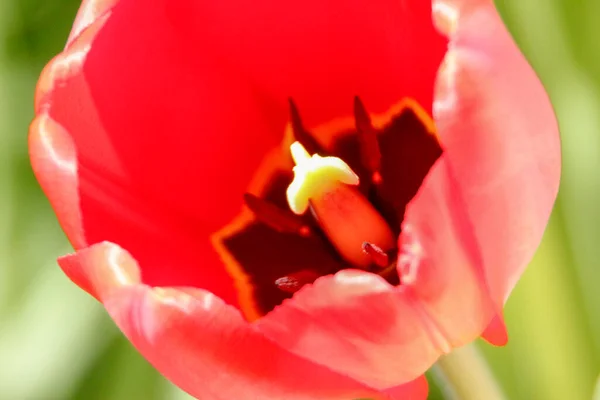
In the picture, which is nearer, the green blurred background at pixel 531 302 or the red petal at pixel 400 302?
the red petal at pixel 400 302

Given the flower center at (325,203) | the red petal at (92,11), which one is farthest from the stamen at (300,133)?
the red petal at (92,11)

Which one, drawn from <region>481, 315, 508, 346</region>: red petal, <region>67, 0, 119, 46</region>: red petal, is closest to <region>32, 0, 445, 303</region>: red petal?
<region>67, 0, 119, 46</region>: red petal

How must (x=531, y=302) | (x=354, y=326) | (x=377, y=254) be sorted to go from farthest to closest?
(x=531, y=302)
(x=377, y=254)
(x=354, y=326)

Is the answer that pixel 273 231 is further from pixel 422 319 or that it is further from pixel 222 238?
pixel 422 319

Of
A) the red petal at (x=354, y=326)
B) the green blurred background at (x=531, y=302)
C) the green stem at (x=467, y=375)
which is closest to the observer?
the red petal at (x=354, y=326)

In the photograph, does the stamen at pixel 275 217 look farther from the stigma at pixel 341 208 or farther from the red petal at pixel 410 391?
the red petal at pixel 410 391

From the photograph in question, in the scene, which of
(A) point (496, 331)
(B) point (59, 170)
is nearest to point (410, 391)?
(A) point (496, 331)

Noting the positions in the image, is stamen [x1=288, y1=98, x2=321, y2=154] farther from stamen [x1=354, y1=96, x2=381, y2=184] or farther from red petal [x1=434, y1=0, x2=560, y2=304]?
red petal [x1=434, y1=0, x2=560, y2=304]

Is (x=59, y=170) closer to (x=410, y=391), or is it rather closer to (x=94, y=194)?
(x=94, y=194)
